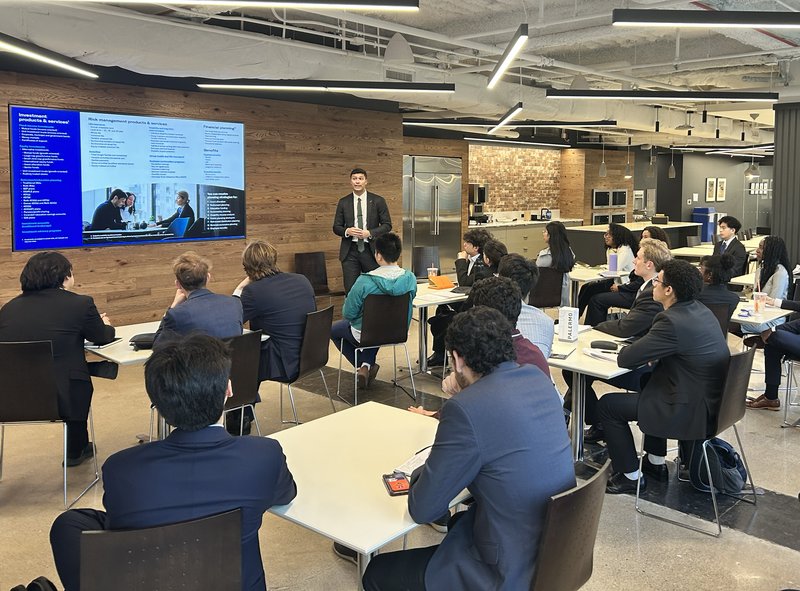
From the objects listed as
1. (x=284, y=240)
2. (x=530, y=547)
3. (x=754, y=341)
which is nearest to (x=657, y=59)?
(x=754, y=341)

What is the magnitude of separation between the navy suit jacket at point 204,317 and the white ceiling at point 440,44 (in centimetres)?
258

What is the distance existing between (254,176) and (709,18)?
5.06 metres

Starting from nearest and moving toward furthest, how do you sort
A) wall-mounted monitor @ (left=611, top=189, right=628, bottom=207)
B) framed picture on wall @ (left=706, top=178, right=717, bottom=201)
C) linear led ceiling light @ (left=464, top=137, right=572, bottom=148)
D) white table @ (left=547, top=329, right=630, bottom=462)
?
white table @ (left=547, top=329, right=630, bottom=462) < linear led ceiling light @ (left=464, top=137, right=572, bottom=148) < wall-mounted monitor @ (left=611, top=189, right=628, bottom=207) < framed picture on wall @ (left=706, top=178, right=717, bottom=201)

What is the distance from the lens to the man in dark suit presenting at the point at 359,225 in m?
7.62

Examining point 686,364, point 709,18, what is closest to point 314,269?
point 709,18

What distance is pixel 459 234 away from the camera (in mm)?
13305

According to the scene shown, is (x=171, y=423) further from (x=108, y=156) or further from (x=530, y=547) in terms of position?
(x=108, y=156)

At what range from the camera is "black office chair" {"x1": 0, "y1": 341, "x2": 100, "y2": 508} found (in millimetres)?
3582

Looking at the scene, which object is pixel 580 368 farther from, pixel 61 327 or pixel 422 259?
pixel 422 259

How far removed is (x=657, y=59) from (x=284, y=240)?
467 cm

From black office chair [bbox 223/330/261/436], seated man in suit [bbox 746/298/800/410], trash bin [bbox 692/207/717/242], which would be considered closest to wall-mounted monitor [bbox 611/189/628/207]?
trash bin [bbox 692/207/717/242]

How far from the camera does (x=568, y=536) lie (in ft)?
6.50

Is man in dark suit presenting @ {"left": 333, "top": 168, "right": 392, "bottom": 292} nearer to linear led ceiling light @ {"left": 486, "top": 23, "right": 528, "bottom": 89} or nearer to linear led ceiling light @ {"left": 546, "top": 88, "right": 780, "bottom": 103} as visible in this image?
linear led ceiling light @ {"left": 546, "top": 88, "right": 780, "bottom": 103}

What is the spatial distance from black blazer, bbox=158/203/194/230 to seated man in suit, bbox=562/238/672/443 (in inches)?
163
